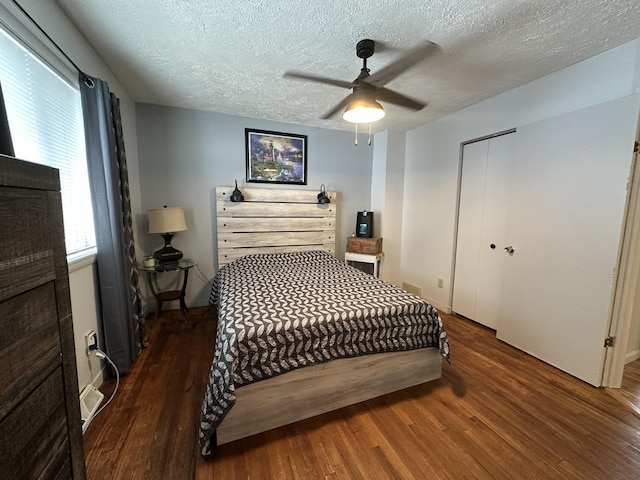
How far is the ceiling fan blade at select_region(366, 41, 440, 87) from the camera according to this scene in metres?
1.86

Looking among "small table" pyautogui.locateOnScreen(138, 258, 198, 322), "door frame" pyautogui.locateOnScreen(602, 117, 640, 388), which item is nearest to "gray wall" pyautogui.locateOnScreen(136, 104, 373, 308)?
"small table" pyautogui.locateOnScreen(138, 258, 198, 322)

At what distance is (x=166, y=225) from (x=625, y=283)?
148 inches

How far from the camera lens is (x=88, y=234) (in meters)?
1.92

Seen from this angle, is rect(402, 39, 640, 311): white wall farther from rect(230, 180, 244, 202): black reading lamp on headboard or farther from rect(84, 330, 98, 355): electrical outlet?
rect(84, 330, 98, 355): electrical outlet

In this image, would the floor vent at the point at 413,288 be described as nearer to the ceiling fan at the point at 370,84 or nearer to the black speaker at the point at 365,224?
the black speaker at the point at 365,224

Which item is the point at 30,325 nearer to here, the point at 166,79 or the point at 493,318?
the point at 166,79

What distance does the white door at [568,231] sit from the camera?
6.05ft

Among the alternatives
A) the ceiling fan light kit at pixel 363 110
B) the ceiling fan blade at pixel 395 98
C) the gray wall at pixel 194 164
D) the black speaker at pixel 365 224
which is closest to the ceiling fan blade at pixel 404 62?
the ceiling fan blade at pixel 395 98

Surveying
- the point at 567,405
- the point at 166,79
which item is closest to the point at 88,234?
the point at 166,79

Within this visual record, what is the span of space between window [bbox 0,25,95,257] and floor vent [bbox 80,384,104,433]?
34.0 inches

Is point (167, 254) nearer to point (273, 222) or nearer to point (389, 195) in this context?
point (273, 222)

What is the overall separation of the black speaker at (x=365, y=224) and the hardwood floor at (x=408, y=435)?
6.66 feet

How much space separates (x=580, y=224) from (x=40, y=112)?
3573 millimetres

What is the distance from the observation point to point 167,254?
2.79 m
